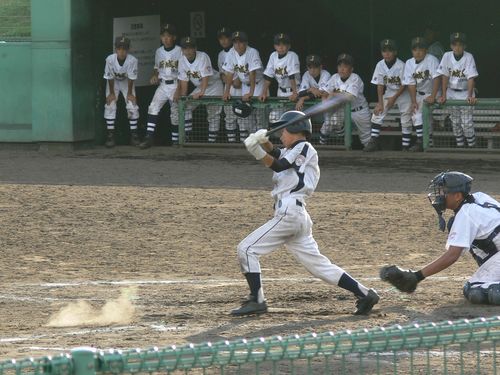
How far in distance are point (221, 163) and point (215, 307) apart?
7996 millimetres

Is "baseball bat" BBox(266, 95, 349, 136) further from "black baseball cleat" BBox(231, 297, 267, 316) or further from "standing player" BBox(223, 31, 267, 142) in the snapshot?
"standing player" BBox(223, 31, 267, 142)

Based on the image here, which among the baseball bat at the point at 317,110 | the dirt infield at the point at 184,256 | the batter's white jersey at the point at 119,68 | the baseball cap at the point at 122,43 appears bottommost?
the dirt infield at the point at 184,256

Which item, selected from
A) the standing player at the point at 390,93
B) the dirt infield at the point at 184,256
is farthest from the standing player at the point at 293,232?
the standing player at the point at 390,93

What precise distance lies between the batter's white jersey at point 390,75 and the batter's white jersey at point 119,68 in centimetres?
351

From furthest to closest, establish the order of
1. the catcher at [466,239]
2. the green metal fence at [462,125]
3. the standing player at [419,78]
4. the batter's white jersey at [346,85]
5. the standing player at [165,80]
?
1. the standing player at [165,80]
2. the batter's white jersey at [346,85]
3. the standing player at [419,78]
4. the green metal fence at [462,125]
5. the catcher at [466,239]

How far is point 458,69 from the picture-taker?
15.8 meters

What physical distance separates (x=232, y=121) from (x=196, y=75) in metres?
0.87

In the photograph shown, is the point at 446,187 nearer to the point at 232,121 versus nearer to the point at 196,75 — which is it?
the point at 232,121

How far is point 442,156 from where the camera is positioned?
51.9ft

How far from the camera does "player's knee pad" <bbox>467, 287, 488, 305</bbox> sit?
7355 millimetres

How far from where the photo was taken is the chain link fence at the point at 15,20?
668 inches

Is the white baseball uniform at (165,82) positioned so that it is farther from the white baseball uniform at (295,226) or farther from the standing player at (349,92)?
the white baseball uniform at (295,226)

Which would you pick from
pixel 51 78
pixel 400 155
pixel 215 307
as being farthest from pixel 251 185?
pixel 215 307

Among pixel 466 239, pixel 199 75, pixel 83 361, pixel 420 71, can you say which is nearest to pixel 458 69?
pixel 420 71
